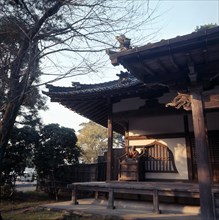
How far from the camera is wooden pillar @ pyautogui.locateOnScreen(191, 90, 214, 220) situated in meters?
4.15

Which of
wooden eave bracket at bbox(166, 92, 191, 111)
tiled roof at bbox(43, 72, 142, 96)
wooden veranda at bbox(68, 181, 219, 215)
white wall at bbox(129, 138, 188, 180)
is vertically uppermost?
tiled roof at bbox(43, 72, 142, 96)

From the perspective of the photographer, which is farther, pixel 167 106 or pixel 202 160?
pixel 167 106

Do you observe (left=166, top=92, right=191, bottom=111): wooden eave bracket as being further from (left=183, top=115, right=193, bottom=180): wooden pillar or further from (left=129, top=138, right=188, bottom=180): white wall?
(left=129, top=138, right=188, bottom=180): white wall

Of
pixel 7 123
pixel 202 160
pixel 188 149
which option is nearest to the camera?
pixel 202 160

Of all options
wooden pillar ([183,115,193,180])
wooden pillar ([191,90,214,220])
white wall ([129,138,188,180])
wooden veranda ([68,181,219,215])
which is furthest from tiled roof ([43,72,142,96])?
wooden veranda ([68,181,219,215])

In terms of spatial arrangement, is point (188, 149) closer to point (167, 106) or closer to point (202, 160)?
point (167, 106)

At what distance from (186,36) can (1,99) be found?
15.6ft

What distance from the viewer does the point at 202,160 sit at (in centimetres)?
432

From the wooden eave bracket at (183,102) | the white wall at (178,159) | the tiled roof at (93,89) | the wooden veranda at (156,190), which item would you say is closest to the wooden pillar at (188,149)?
the white wall at (178,159)

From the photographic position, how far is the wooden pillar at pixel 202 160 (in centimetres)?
415

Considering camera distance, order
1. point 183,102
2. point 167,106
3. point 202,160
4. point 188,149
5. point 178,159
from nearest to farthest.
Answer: point 202,160 → point 183,102 → point 167,106 → point 188,149 → point 178,159

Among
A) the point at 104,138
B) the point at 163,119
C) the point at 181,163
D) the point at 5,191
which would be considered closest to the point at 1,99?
the point at 163,119

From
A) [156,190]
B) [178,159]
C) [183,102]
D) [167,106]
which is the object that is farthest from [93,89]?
[183,102]

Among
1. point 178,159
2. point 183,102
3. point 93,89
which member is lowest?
point 178,159
